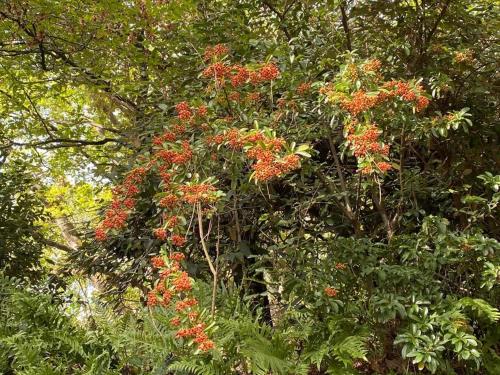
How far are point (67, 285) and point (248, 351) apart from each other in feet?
8.06

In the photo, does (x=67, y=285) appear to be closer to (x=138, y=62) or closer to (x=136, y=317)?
(x=136, y=317)

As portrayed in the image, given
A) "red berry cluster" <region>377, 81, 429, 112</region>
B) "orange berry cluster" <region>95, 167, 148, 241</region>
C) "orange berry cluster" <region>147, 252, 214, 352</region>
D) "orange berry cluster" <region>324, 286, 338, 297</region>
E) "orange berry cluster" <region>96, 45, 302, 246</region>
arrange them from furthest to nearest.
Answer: "orange berry cluster" <region>324, 286, 338, 297</region> < "orange berry cluster" <region>95, 167, 148, 241</region> < "red berry cluster" <region>377, 81, 429, 112</region> < "orange berry cluster" <region>96, 45, 302, 246</region> < "orange berry cluster" <region>147, 252, 214, 352</region>

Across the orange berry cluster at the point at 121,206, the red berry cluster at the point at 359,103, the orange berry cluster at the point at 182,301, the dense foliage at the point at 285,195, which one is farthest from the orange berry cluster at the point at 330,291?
the orange berry cluster at the point at 121,206

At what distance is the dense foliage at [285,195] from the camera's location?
2451 mm

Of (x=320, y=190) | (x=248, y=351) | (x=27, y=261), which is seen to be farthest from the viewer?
(x=27, y=261)

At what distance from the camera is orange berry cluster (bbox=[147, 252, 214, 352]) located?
6.77 ft

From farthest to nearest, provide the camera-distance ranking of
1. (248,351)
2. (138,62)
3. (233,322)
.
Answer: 1. (138,62)
2. (233,322)
3. (248,351)

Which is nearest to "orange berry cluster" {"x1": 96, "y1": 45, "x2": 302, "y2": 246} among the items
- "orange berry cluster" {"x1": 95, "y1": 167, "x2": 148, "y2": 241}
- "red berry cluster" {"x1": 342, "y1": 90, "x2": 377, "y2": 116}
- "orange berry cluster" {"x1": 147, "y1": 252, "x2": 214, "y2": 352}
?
"orange berry cluster" {"x1": 95, "y1": 167, "x2": 148, "y2": 241}

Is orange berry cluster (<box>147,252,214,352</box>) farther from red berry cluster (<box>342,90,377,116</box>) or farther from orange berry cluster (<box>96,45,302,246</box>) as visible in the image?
red berry cluster (<box>342,90,377,116</box>)

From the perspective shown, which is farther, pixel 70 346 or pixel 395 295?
pixel 70 346

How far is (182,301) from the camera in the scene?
2164 mm

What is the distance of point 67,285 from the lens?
4367 mm

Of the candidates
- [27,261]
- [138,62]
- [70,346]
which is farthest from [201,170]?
[27,261]

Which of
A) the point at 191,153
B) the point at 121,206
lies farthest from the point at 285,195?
the point at 121,206
